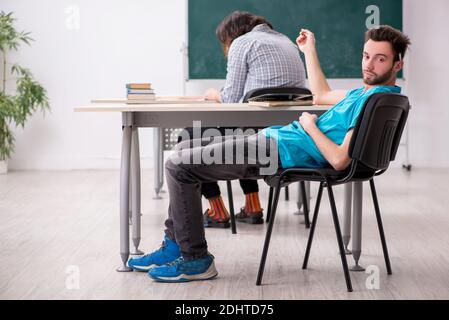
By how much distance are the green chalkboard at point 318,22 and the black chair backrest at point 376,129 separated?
13.3ft

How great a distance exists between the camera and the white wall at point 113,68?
7.12 m

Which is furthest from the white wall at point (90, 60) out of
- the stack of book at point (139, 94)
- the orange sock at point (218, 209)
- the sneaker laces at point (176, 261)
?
the sneaker laces at point (176, 261)

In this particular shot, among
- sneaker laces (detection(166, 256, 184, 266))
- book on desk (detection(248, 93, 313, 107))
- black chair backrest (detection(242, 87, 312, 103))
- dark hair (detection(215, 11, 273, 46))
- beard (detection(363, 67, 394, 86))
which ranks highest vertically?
dark hair (detection(215, 11, 273, 46))

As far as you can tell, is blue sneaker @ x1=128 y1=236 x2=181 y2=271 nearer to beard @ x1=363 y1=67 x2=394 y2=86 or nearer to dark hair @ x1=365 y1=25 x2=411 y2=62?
beard @ x1=363 y1=67 x2=394 y2=86

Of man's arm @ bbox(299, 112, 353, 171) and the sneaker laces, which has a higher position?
man's arm @ bbox(299, 112, 353, 171)

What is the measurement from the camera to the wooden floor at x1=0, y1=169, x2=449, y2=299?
10.1 ft

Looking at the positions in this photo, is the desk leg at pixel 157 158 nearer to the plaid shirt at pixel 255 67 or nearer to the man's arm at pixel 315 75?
the plaid shirt at pixel 255 67

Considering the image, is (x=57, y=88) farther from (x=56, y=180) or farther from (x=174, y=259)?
(x=174, y=259)

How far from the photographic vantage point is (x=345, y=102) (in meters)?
3.08

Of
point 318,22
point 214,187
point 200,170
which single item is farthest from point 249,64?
point 318,22

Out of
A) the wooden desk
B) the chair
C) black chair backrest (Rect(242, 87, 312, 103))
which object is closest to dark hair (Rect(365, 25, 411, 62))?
the chair

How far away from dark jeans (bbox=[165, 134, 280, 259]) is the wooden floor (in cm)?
24

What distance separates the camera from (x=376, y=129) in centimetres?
290
